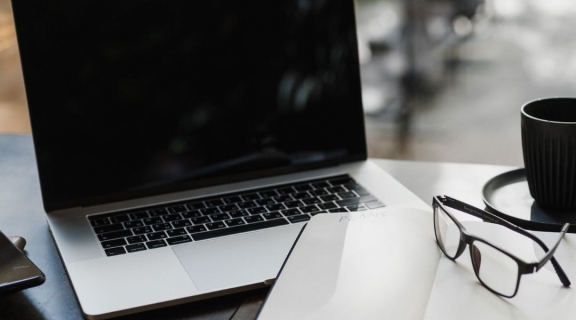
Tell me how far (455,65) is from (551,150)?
6.60ft

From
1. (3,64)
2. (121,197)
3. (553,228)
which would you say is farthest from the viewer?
(3,64)

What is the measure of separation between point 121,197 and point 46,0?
243 millimetres

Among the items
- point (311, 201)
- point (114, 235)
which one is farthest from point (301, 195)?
point (114, 235)

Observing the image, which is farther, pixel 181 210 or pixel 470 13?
pixel 470 13

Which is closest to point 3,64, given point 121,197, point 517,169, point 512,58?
point 512,58

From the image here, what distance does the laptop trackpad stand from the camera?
24.8 inches

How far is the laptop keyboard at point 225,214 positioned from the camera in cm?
71

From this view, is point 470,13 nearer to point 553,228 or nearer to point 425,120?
point 425,120

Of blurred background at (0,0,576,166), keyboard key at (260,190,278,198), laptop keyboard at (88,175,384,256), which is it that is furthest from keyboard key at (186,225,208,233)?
blurred background at (0,0,576,166)

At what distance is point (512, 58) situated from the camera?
8.82 ft

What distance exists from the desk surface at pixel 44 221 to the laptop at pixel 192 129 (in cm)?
3

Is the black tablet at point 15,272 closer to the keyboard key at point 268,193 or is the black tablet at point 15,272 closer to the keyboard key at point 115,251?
the keyboard key at point 115,251

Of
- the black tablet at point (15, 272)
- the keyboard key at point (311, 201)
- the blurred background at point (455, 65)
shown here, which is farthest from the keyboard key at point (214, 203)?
the blurred background at point (455, 65)

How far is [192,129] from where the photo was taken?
2.69 ft
